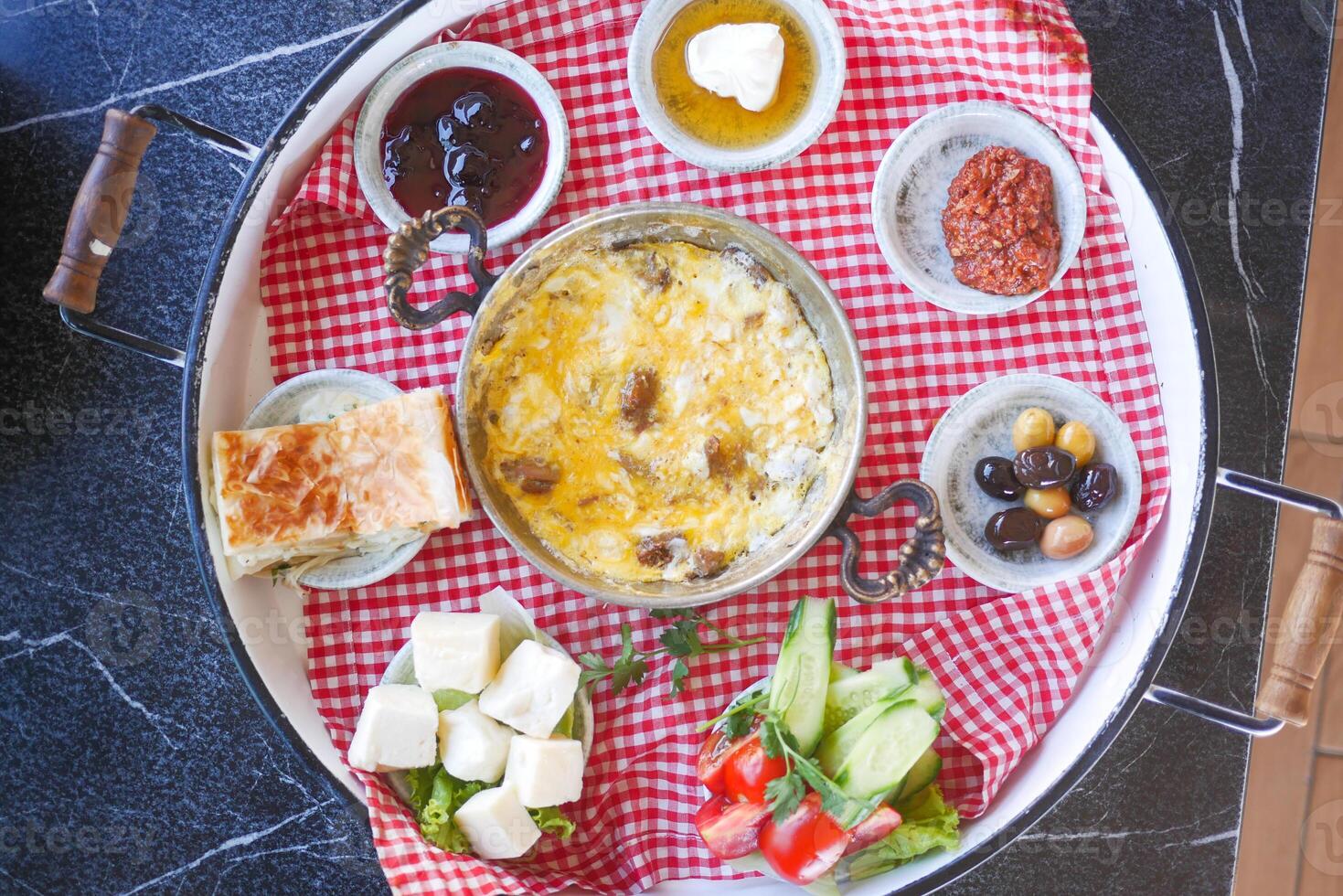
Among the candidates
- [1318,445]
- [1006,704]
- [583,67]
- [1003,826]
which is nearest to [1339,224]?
[1318,445]

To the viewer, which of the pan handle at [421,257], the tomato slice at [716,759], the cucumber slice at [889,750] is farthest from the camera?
the tomato slice at [716,759]

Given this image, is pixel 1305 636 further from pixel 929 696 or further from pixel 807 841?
pixel 807 841

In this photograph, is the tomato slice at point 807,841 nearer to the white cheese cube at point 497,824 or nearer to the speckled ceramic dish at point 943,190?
the white cheese cube at point 497,824

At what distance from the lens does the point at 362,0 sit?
3.48m

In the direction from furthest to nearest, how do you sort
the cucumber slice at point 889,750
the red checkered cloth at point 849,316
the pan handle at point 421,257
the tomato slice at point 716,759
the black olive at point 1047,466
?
the red checkered cloth at point 849,316 < the black olive at point 1047,466 < the tomato slice at point 716,759 < the cucumber slice at point 889,750 < the pan handle at point 421,257

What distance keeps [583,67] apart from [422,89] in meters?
0.51

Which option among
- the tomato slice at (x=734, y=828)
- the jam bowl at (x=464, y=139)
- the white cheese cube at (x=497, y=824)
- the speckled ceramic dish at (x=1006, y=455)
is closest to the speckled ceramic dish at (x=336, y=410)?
the jam bowl at (x=464, y=139)

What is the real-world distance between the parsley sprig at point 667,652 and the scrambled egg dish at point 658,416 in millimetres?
176

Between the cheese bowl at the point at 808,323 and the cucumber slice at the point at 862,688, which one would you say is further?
the cucumber slice at the point at 862,688

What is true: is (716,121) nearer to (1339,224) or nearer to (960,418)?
(960,418)

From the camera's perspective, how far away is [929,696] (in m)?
2.89

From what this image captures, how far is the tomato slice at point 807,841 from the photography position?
275 centimetres
